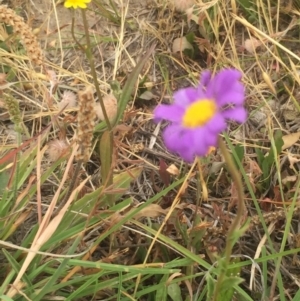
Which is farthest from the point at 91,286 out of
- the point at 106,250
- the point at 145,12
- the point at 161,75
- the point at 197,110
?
the point at 145,12

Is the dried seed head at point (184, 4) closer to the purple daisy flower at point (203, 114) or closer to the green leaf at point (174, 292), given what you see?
the green leaf at point (174, 292)

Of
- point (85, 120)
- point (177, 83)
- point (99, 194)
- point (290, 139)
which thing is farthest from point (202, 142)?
point (177, 83)

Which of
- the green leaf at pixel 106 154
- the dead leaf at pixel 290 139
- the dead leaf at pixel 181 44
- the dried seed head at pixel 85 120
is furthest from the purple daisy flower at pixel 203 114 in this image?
the dead leaf at pixel 181 44

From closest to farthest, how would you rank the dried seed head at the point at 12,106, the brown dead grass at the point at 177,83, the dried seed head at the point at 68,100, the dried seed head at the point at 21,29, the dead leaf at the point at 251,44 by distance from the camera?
the dried seed head at the point at 12,106, the dried seed head at the point at 21,29, the brown dead grass at the point at 177,83, the dried seed head at the point at 68,100, the dead leaf at the point at 251,44

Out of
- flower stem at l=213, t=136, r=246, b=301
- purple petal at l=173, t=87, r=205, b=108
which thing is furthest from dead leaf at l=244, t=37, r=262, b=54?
purple petal at l=173, t=87, r=205, b=108

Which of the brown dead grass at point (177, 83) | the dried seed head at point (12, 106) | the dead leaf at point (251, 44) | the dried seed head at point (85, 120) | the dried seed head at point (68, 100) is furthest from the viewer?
the dead leaf at point (251, 44)

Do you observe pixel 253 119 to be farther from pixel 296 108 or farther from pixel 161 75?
pixel 161 75

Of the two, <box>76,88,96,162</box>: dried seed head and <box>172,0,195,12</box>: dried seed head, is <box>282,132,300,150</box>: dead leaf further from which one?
<box>76,88,96,162</box>: dried seed head

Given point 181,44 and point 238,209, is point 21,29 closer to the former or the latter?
point 181,44
